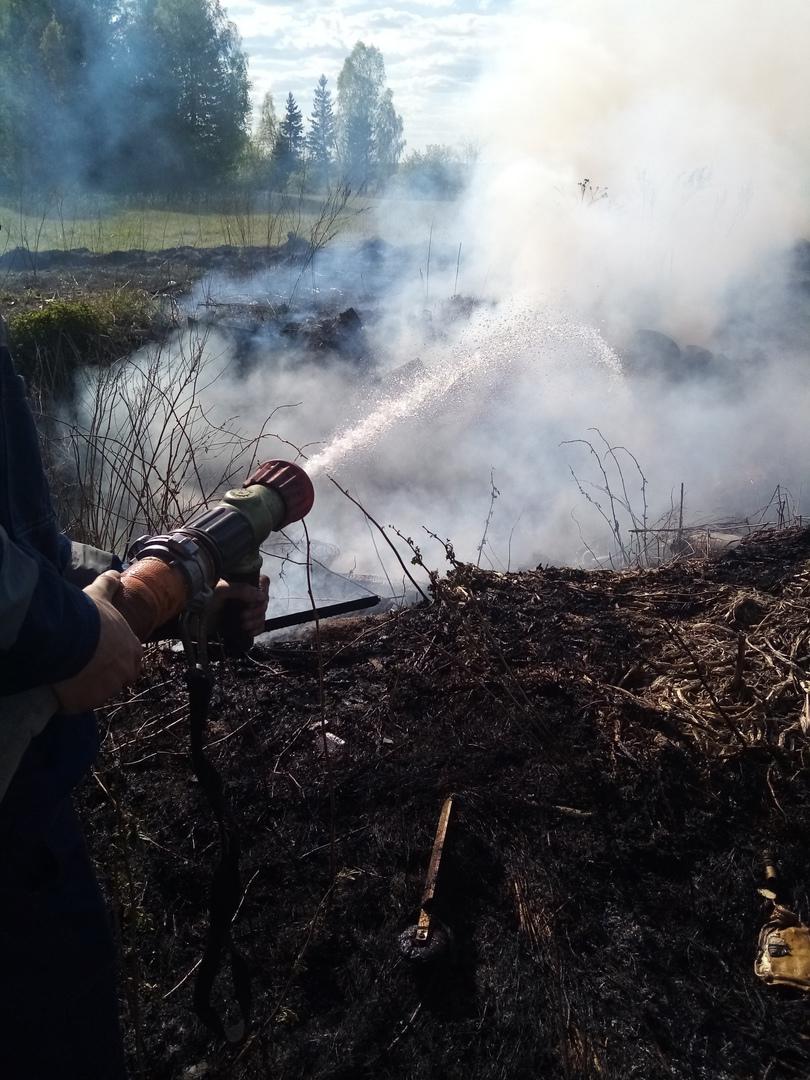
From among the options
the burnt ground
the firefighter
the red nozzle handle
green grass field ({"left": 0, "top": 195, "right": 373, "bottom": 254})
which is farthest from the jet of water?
green grass field ({"left": 0, "top": 195, "right": 373, "bottom": 254})

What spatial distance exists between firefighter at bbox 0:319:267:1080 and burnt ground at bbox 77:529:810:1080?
485 millimetres

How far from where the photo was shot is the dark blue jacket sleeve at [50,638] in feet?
3.41

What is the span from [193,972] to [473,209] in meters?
14.6

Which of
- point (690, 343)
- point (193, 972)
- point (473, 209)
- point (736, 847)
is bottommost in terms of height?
point (193, 972)

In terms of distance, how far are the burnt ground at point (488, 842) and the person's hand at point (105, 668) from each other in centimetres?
99

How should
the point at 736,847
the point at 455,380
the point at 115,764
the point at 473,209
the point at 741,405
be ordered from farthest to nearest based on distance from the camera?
the point at 473,209 < the point at 741,405 < the point at 455,380 < the point at 115,764 < the point at 736,847

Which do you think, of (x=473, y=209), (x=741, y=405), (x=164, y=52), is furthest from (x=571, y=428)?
(x=164, y=52)

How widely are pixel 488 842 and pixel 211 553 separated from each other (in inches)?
50.1

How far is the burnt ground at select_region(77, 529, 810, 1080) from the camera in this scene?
175cm

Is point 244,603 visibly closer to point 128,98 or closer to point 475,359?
point 475,359

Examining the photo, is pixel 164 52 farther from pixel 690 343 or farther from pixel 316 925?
pixel 316 925

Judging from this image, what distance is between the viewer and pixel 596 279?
33.1ft

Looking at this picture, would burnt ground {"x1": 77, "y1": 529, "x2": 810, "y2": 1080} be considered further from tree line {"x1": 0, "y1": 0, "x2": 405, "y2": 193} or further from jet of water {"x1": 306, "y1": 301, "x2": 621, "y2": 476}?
tree line {"x1": 0, "y1": 0, "x2": 405, "y2": 193}

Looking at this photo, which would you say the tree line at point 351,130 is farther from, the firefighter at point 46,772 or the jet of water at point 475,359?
the firefighter at point 46,772
